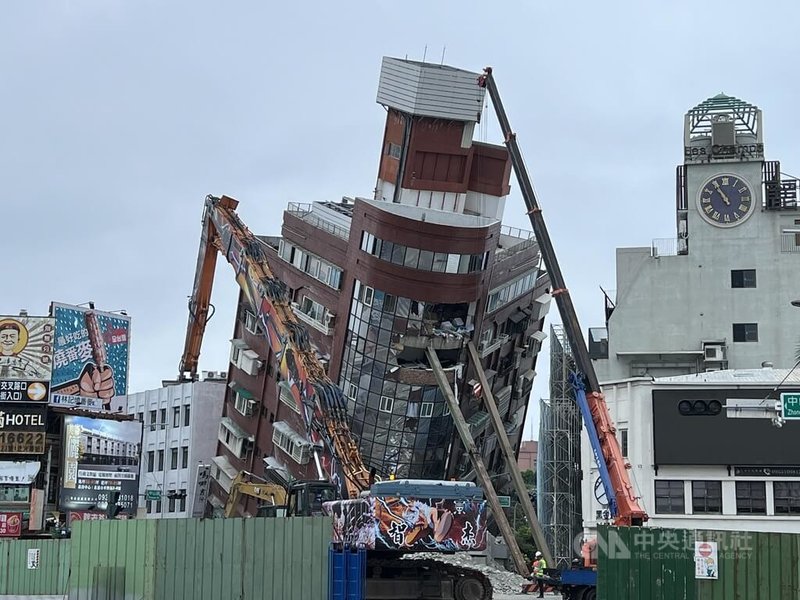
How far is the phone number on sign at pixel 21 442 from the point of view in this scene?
296ft

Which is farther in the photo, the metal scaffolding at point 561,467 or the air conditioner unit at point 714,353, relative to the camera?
the metal scaffolding at point 561,467

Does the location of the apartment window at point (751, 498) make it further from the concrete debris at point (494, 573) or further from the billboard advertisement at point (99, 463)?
the billboard advertisement at point (99, 463)

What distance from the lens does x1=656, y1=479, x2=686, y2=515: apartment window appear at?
2554 inches

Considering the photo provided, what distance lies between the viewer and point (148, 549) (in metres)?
40.2

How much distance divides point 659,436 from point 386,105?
31053 millimetres

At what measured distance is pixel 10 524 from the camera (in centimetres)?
8831

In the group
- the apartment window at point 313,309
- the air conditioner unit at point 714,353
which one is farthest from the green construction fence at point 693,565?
the air conditioner unit at point 714,353

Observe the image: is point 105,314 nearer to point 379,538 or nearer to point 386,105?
point 386,105

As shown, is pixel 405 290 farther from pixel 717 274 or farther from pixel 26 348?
pixel 26 348

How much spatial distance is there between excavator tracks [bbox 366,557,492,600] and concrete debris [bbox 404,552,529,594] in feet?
71.4

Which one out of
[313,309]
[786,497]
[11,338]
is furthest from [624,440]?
[11,338]

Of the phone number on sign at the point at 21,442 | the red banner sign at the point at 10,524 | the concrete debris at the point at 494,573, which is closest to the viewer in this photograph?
the concrete debris at the point at 494,573

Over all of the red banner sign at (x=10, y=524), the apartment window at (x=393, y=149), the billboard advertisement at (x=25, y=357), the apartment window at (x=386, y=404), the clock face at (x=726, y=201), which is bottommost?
the red banner sign at (x=10, y=524)

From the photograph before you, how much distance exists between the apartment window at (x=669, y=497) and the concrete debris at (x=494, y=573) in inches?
333
